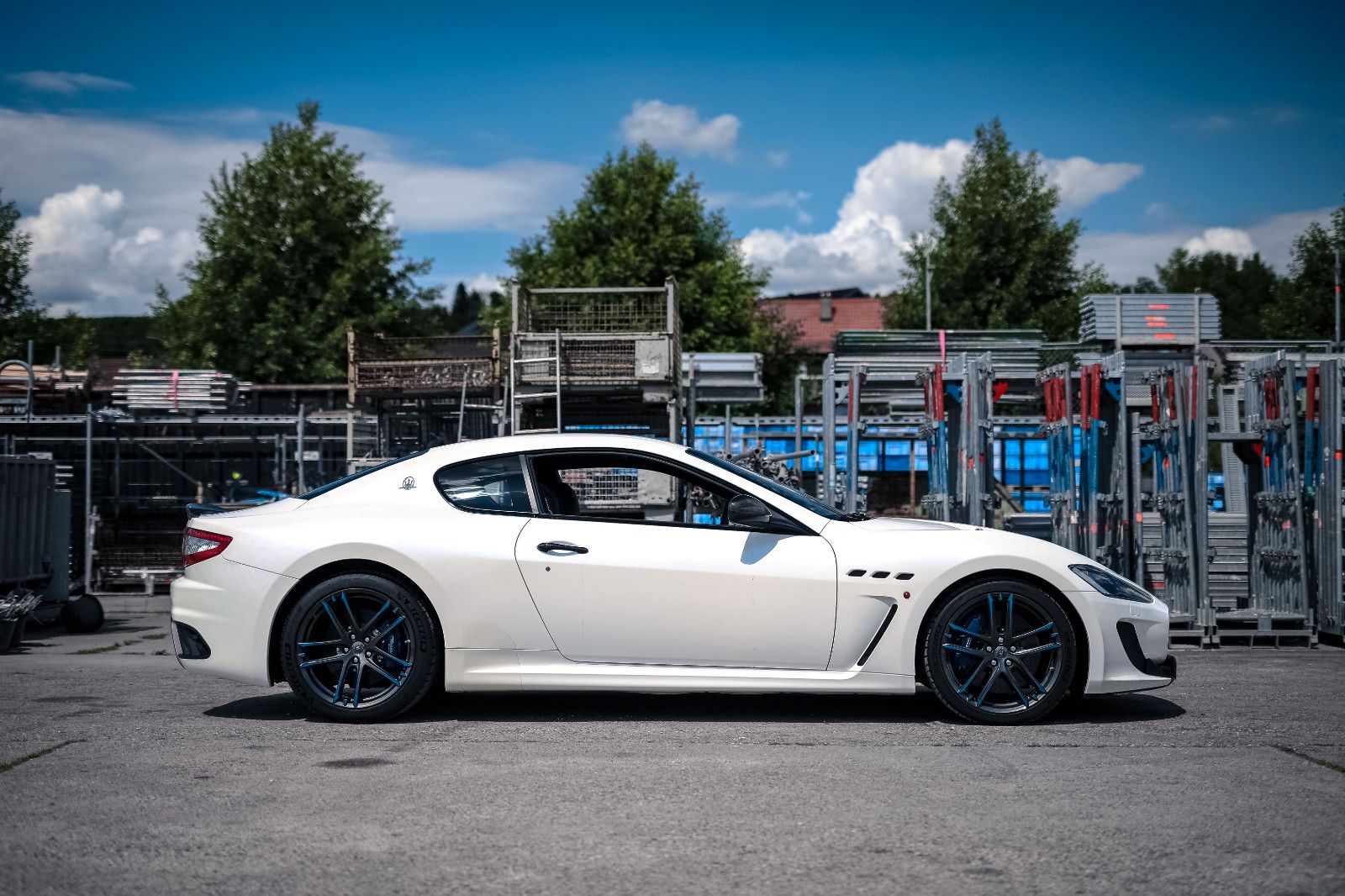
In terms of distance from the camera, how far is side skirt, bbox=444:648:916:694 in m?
5.88

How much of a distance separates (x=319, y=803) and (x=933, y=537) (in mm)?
3064

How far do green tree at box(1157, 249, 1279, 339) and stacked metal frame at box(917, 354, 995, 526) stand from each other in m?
76.1

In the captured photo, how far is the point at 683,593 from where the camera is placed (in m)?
5.91

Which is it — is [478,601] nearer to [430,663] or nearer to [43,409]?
[430,663]

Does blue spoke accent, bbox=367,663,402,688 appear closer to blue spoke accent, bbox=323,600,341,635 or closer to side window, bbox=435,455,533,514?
blue spoke accent, bbox=323,600,341,635

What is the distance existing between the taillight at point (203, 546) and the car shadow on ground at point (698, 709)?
81 cm

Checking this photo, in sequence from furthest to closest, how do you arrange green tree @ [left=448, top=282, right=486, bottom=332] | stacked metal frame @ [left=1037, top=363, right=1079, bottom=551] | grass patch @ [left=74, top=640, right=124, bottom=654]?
green tree @ [left=448, top=282, right=486, bottom=332], stacked metal frame @ [left=1037, top=363, right=1079, bottom=551], grass patch @ [left=74, top=640, right=124, bottom=654]

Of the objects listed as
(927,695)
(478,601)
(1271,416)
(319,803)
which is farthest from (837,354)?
(319,803)

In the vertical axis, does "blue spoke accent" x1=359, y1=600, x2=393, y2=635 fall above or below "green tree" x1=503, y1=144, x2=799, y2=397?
below

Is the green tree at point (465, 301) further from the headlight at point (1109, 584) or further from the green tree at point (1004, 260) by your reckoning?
the headlight at point (1109, 584)

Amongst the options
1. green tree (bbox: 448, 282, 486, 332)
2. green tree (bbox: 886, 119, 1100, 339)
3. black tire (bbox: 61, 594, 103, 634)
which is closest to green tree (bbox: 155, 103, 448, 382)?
green tree (bbox: 886, 119, 1100, 339)

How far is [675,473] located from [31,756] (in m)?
3.06

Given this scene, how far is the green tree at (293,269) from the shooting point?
39875mm


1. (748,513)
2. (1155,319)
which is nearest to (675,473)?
(748,513)
